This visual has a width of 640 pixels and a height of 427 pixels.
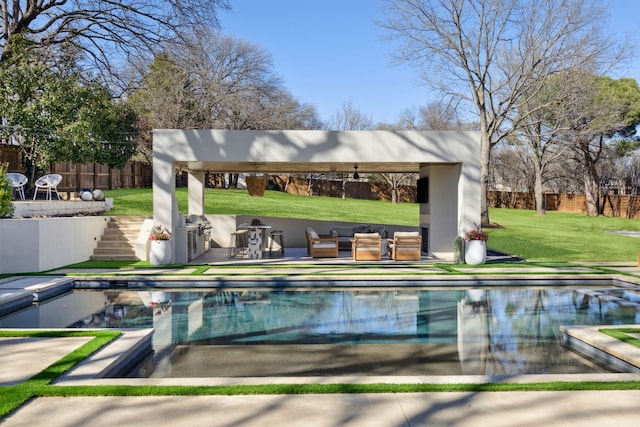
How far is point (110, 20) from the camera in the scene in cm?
1966

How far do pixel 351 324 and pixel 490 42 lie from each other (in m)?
20.5

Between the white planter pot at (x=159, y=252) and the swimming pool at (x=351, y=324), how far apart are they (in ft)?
8.73

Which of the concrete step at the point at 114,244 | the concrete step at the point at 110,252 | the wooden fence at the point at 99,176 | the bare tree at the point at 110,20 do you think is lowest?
the concrete step at the point at 110,252

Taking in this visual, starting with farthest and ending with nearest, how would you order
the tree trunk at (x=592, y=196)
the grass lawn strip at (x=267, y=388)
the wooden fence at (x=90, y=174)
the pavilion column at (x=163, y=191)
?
1. the tree trunk at (x=592, y=196)
2. the wooden fence at (x=90, y=174)
3. the pavilion column at (x=163, y=191)
4. the grass lawn strip at (x=267, y=388)

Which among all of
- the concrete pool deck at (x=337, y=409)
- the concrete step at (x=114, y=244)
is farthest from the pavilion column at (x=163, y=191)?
the concrete pool deck at (x=337, y=409)

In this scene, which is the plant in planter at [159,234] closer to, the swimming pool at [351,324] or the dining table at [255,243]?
the dining table at [255,243]

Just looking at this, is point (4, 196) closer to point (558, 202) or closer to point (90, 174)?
point (90, 174)

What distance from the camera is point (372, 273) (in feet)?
39.1

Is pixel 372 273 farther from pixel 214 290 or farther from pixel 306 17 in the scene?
pixel 306 17

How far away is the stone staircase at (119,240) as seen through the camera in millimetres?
15148

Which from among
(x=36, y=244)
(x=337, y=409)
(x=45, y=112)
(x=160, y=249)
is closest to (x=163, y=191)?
(x=160, y=249)

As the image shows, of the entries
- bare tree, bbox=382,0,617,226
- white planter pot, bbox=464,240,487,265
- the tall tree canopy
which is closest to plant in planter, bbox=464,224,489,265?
white planter pot, bbox=464,240,487,265

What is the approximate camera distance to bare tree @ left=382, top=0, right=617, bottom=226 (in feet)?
76.7

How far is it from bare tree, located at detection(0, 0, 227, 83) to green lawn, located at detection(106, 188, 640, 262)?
657 cm
